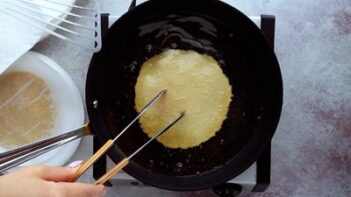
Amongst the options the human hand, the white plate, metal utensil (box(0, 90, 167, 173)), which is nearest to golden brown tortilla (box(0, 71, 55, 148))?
the white plate

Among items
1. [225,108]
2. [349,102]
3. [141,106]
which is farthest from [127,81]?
[349,102]

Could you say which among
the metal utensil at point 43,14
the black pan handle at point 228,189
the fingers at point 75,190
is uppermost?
the metal utensil at point 43,14

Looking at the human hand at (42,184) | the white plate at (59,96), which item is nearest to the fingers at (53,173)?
the human hand at (42,184)

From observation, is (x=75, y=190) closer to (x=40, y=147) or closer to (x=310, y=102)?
(x=40, y=147)

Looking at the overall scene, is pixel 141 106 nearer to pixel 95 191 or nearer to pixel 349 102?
pixel 95 191

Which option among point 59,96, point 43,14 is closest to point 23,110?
point 59,96

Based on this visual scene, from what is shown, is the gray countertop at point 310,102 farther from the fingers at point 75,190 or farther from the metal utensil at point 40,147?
the fingers at point 75,190
